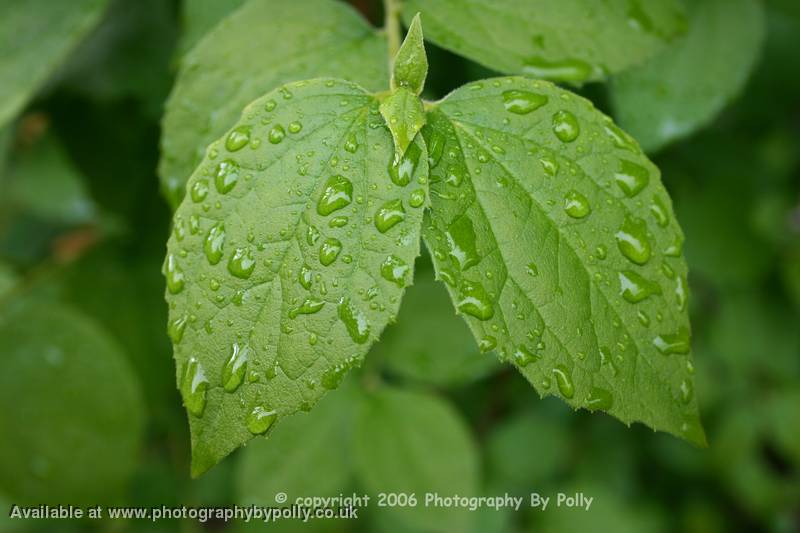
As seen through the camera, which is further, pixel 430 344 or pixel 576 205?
pixel 430 344

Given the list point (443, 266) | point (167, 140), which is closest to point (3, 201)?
point (167, 140)

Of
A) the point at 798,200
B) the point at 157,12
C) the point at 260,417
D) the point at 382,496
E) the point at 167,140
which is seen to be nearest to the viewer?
the point at 260,417

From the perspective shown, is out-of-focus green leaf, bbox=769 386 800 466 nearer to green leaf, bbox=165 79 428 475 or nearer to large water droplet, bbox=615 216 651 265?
large water droplet, bbox=615 216 651 265

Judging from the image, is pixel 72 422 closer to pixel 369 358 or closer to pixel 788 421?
pixel 369 358

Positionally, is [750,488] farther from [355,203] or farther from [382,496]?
[355,203]

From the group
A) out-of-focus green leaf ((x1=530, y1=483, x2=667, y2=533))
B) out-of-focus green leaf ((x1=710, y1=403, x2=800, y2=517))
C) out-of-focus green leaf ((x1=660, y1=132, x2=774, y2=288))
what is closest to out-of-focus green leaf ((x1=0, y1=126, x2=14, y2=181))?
out-of-focus green leaf ((x1=660, y1=132, x2=774, y2=288))

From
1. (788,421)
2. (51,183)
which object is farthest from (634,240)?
(788,421)
